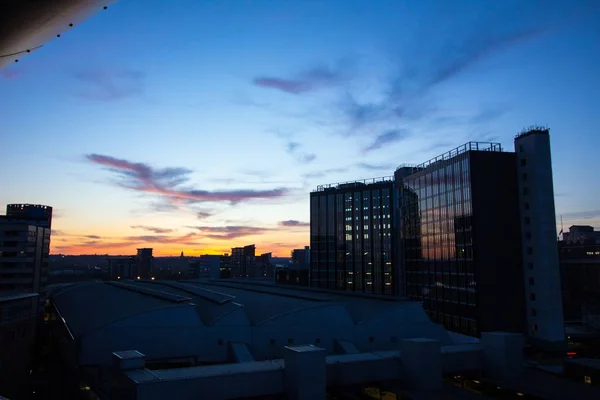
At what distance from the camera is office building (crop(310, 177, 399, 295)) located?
114 meters

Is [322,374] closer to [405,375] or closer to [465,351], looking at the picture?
[405,375]

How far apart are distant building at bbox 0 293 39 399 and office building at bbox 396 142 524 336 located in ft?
190

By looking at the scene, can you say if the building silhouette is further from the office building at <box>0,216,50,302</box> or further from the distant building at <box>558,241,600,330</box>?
the office building at <box>0,216,50,302</box>

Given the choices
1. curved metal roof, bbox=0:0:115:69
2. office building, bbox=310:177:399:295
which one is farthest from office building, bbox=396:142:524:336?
curved metal roof, bbox=0:0:115:69

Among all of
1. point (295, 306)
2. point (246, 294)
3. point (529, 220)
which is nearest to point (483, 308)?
point (529, 220)

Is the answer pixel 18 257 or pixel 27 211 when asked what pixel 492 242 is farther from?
pixel 27 211

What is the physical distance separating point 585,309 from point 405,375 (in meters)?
75.0

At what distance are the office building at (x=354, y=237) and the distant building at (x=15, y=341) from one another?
79.2 metres

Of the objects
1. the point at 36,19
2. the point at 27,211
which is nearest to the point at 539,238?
the point at 36,19

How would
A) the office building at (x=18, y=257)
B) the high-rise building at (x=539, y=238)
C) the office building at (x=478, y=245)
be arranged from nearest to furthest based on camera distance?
the high-rise building at (x=539, y=238) → the office building at (x=478, y=245) → the office building at (x=18, y=257)

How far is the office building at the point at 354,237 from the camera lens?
113562mm

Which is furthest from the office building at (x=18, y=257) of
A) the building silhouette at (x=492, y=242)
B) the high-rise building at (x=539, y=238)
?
the high-rise building at (x=539, y=238)

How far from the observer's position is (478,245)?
65938 mm

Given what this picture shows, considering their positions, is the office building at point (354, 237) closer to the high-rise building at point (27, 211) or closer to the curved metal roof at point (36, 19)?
the high-rise building at point (27, 211)
